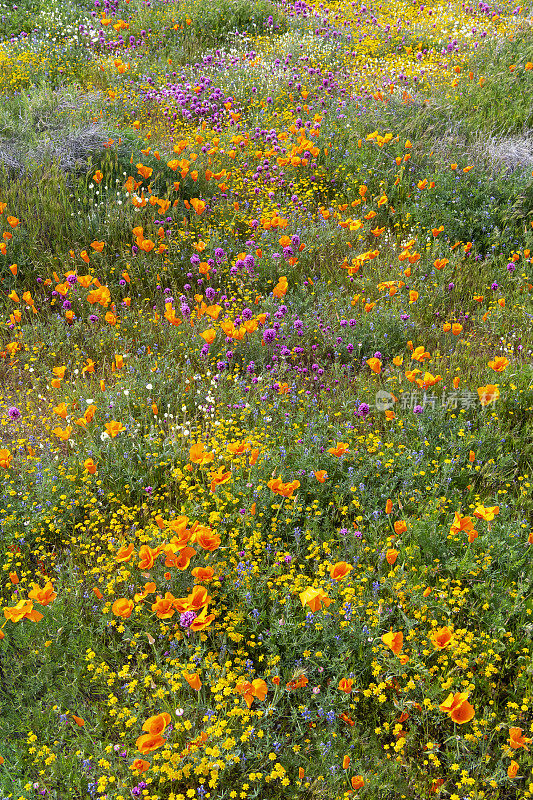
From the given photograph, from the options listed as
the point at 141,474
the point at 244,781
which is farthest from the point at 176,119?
the point at 244,781

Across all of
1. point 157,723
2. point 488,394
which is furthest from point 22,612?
point 488,394

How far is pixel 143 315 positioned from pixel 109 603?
2552 millimetres

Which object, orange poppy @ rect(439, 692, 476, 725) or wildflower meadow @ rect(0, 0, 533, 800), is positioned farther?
wildflower meadow @ rect(0, 0, 533, 800)

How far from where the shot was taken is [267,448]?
3.46 metres

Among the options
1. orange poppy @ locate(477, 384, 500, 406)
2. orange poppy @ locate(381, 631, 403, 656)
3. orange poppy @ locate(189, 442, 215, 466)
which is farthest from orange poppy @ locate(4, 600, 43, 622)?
orange poppy @ locate(477, 384, 500, 406)

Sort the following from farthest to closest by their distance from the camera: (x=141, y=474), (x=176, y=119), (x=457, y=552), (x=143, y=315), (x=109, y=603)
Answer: (x=176, y=119)
(x=143, y=315)
(x=141, y=474)
(x=457, y=552)
(x=109, y=603)

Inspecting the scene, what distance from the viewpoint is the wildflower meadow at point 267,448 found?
237 centimetres

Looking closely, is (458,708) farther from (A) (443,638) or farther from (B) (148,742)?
(B) (148,742)

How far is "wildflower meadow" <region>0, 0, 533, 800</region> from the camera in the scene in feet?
7.77

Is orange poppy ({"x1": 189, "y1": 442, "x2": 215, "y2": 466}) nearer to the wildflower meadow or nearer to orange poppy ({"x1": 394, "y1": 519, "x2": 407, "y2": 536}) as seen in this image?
the wildflower meadow

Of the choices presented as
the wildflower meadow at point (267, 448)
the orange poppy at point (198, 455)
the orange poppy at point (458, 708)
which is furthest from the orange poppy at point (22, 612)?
the orange poppy at point (458, 708)

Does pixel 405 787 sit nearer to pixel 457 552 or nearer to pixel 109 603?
pixel 457 552

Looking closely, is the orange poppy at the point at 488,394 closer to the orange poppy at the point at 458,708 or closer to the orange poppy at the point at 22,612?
the orange poppy at the point at 458,708

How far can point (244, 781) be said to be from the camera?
2246 mm
